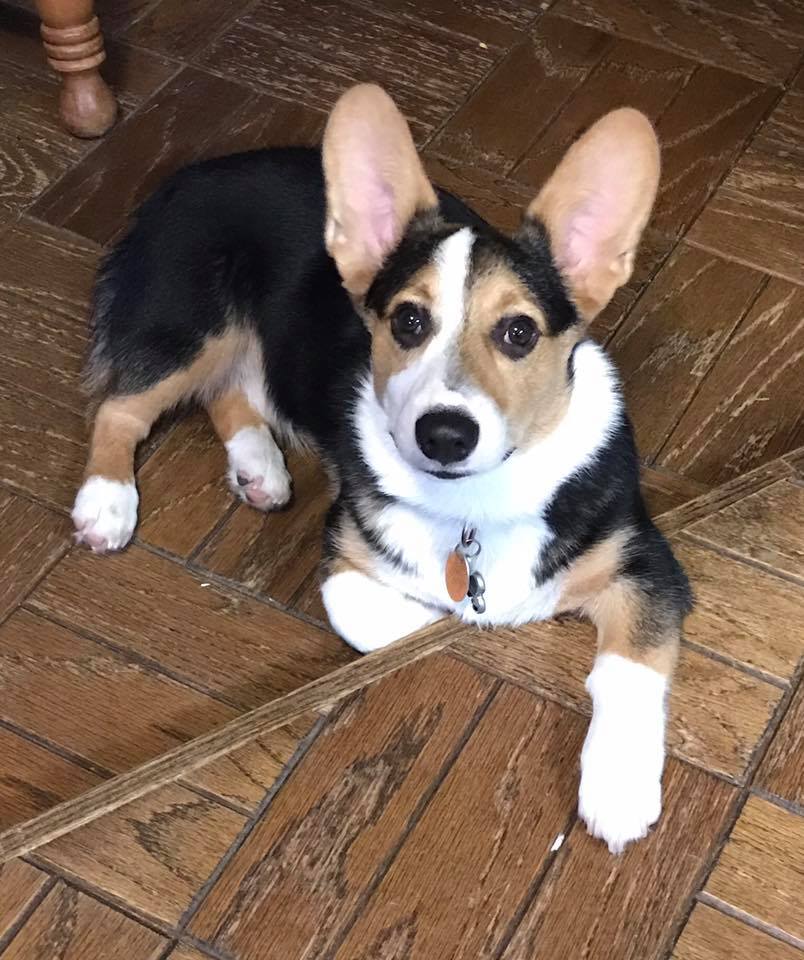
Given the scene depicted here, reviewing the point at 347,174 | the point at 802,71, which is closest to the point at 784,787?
the point at 347,174

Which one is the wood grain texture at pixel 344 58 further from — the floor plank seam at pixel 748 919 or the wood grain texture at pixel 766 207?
the floor plank seam at pixel 748 919

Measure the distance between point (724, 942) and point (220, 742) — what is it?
2.14 feet

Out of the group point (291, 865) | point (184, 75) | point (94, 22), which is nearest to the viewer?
point (291, 865)

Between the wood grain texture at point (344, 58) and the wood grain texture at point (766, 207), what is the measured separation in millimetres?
591

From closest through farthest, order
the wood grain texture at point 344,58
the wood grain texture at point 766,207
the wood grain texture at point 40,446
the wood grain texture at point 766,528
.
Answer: the wood grain texture at point 766,528, the wood grain texture at point 40,446, the wood grain texture at point 766,207, the wood grain texture at point 344,58

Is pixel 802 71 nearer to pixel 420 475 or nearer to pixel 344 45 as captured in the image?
pixel 344 45

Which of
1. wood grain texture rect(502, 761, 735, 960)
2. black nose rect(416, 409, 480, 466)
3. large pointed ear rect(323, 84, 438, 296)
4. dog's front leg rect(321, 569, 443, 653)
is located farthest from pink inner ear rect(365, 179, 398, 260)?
wood grain texture rect(502, 761, 735, 960)

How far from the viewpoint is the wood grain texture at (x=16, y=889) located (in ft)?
4.50

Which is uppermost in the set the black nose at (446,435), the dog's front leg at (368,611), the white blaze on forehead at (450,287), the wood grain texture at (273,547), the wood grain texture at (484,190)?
the white blaze on forehead at (450,287)

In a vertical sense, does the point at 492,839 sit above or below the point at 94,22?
below

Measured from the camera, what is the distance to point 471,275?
1371 millimetres

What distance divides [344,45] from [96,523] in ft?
4.47

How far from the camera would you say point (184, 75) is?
2.48 meters

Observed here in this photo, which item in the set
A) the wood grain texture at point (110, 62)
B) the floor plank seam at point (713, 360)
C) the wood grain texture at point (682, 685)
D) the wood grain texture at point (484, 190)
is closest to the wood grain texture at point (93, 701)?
the wood grain texture at point (682, 685)
